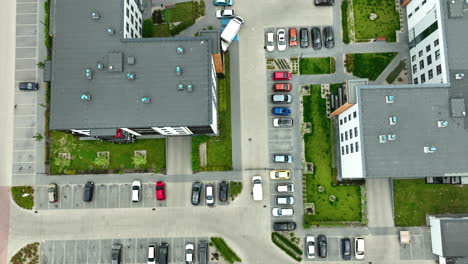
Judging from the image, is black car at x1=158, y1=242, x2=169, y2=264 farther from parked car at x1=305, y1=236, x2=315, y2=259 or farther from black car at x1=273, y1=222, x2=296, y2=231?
parked car at x1=305, y1=236, x2=315, y2=259

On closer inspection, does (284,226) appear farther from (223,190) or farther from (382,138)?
(382,138)

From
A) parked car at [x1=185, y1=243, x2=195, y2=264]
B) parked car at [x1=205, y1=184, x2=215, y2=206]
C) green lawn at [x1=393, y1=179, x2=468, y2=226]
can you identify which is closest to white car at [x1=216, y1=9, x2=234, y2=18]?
parked car at [x1=205, y1=184, x2=215, y2=206]

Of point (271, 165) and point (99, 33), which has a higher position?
point (99, 33)

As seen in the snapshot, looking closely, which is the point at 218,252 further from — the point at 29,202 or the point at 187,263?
the point at 29,202

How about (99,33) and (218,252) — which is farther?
(218,252)

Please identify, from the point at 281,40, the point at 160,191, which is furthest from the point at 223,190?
the point at 281,40

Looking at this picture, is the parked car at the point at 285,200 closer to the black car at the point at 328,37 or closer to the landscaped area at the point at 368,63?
the landscaped area at the point at 368,63

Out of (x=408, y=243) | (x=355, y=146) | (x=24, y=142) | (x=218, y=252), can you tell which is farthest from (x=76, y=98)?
(x=408, y=243)

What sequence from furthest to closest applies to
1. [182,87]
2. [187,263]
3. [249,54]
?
[249,54] → [187,263] → [182,87]
